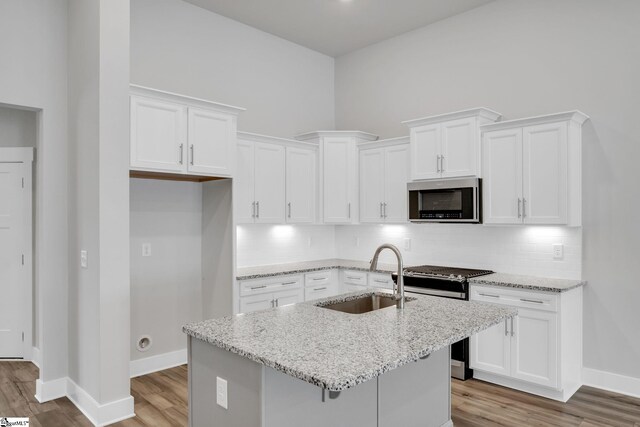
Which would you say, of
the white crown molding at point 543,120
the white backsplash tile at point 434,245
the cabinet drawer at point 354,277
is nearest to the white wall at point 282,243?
the white backsplash tile at point 434,245

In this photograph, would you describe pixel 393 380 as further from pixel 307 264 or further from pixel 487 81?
pixel 487 81

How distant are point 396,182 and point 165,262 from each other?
2.57 m

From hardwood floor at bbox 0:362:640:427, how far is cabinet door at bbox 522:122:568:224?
1.48m

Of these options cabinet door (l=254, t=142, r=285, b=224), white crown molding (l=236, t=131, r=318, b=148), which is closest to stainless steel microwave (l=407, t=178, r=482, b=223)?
white crown molding (l=236, t=131, r=318, b=148)

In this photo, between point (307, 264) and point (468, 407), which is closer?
point (468, 407)

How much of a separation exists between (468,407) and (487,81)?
3.15 meters

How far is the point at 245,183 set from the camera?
445 cm

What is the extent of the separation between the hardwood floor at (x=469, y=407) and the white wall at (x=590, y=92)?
0.49 meters

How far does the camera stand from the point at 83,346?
3.38 metres

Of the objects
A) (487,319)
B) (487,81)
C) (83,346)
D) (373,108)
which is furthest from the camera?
(373,108)

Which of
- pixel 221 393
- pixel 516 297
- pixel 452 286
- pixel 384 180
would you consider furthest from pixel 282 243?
pixel 221 393

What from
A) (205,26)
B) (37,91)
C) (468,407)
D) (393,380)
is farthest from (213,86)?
(468,407)

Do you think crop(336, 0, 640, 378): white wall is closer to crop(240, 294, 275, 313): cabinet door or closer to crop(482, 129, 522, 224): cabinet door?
crop(482, 129, 522, 224): cabinet door

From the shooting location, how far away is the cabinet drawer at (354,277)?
4852 mm
